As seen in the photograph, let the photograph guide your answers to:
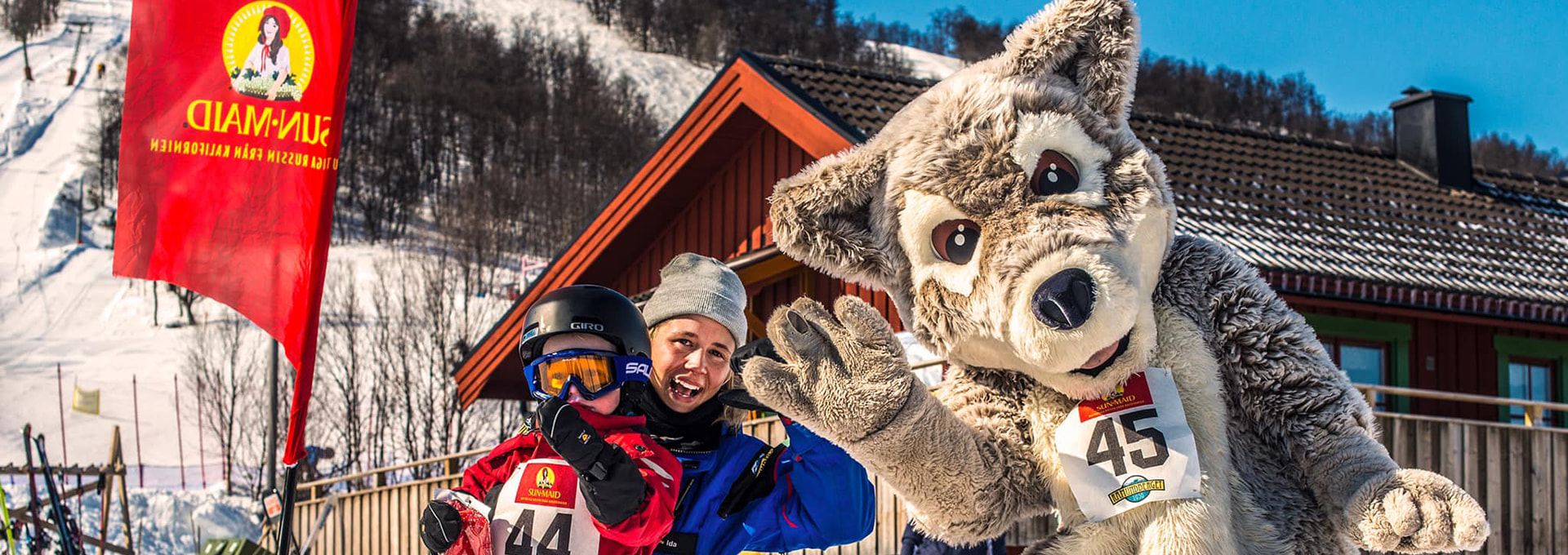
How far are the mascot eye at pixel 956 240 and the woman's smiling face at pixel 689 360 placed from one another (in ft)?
2.34

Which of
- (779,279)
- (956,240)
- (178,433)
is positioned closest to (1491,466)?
(779,279)

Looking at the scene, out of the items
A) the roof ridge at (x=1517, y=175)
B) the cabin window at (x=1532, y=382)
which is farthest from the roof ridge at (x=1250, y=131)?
the cabin window at (x=1532, y=382)

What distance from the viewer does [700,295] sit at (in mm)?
3268

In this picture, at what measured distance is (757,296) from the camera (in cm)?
1072

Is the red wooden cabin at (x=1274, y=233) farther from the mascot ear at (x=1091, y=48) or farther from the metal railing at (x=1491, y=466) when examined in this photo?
the mascot ear at (x=1091, y=48)

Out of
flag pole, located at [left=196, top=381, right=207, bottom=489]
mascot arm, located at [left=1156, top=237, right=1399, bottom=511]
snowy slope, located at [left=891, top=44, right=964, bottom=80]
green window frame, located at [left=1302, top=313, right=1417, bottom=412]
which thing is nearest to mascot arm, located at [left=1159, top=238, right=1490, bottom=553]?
mascot arm, located at [left=1156, top=237, right=1399, bottom=511]

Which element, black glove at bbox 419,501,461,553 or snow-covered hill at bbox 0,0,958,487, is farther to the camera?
snow-covered hill at bbox 0,0,958,487

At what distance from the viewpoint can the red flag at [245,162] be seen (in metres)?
4.28

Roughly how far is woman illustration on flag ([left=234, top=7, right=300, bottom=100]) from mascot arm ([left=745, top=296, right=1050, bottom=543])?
255cm

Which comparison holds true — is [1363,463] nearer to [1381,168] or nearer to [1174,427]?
[1174,427]

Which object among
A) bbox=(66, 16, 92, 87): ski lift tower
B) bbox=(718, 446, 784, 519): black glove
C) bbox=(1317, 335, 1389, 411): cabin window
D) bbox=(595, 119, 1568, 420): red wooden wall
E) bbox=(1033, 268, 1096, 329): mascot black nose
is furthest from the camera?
bbox=(66, 16, 92, 87): ski lift tower

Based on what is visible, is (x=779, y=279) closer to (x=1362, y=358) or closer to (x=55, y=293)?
(x=1362, y=358)

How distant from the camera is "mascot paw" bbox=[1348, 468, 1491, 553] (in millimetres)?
2432

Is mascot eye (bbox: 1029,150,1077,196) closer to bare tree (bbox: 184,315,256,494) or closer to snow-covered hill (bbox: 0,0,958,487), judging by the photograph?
bare tree (bbox: 184,315,256,494)
